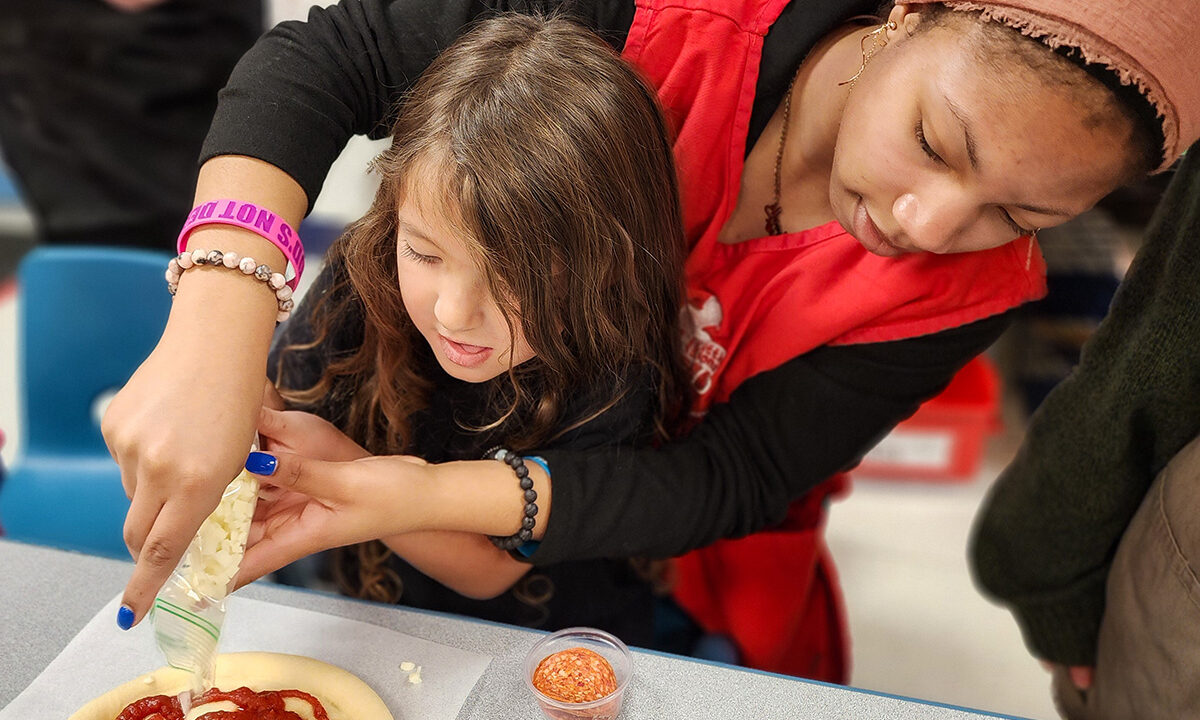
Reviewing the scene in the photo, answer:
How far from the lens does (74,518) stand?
1.64 metres

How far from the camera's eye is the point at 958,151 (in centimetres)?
85

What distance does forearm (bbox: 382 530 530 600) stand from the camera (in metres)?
1.10

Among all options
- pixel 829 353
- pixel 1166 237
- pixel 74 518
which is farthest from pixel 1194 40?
pixel 74 518

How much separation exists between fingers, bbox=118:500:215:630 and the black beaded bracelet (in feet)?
1.08

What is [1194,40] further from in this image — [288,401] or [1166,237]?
[288,401]

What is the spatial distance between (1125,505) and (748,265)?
0.50 meters

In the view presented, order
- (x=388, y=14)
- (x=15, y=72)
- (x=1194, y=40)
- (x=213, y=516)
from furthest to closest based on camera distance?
1. (x=15, y=72)
2. (x=388, y=14)
3. (x=213, y=516)
4. (x=1194, y=40)

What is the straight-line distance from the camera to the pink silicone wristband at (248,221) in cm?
88

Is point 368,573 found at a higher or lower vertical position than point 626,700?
lower

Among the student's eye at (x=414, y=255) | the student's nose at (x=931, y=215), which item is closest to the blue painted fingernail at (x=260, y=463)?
the student's eye at (x=414, y=255)

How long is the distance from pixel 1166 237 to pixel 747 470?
1.64 ft

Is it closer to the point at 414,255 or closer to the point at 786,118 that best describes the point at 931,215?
the point at 786,118

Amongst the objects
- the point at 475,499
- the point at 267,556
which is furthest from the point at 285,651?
the point at 475,499

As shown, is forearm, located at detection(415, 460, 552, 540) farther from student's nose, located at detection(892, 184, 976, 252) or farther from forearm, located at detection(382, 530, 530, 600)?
student's nose, located at detection(892, 184, 976, 252)
